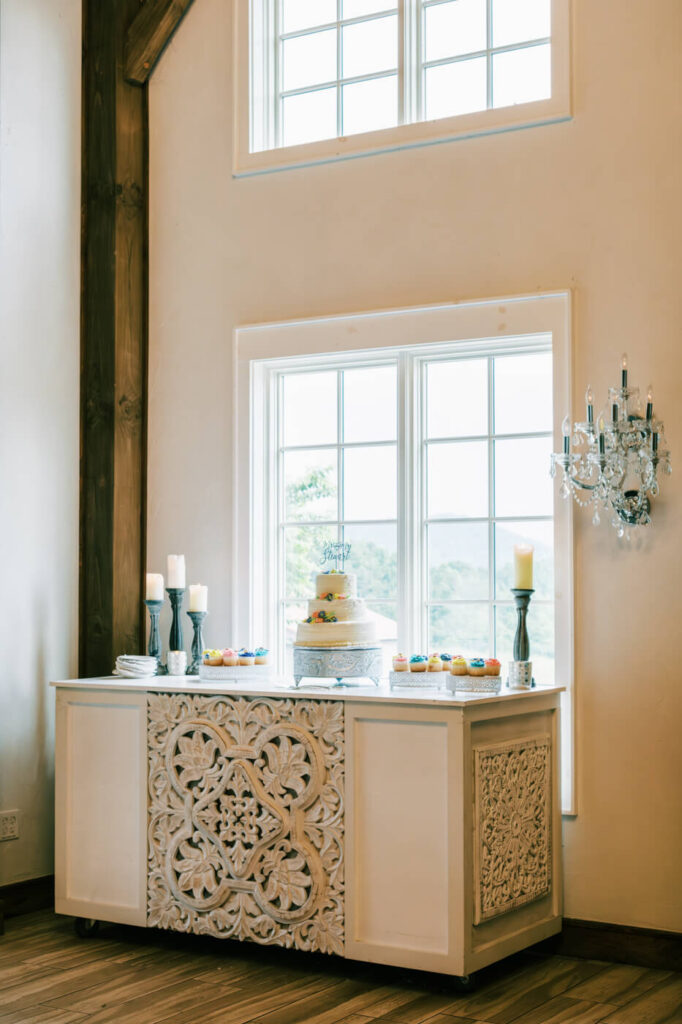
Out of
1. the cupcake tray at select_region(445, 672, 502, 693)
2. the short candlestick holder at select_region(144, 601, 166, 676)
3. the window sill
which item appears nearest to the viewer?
the cupcake tray at select_region(445, 672, 502, 693)

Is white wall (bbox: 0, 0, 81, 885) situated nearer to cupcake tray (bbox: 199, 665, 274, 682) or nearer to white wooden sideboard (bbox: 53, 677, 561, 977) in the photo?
white wooden sideboard (bbox: 53, 677, 561, 977)

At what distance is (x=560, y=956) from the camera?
3.93m

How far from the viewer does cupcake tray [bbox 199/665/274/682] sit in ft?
13.5

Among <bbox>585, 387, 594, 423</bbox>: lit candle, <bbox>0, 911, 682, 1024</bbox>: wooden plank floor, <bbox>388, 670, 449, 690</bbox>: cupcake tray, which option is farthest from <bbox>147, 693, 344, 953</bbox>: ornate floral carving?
<bbox>585, 387, 594, 423</bbox>: lit candle

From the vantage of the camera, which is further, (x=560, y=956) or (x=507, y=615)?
(x=507, y=615)

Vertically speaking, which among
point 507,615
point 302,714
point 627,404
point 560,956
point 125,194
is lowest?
point 560,956

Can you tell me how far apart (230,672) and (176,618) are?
1.56 ft

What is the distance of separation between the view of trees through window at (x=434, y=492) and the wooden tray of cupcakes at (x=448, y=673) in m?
0.37

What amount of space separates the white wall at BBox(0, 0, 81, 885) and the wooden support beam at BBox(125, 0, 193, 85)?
0.23m

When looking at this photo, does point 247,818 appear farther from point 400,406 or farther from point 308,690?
point 400,406

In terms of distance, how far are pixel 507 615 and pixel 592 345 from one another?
101 centimetres

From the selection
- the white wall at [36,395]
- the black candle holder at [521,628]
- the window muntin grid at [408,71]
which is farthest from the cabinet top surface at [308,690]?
the window muntin grid at [408,71]

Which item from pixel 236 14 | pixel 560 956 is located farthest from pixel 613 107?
pixel 560 956

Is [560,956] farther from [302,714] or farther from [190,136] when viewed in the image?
[190,136]
